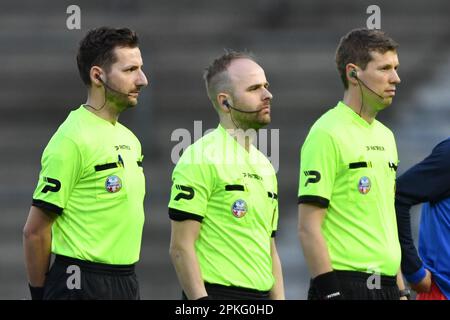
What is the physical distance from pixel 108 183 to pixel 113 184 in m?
0.02

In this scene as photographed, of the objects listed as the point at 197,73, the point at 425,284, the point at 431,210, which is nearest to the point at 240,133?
the point at 431,210

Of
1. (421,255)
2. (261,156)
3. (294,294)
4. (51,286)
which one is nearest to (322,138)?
(261,156)

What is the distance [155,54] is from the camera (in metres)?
9.88

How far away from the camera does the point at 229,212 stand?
14.8 feet

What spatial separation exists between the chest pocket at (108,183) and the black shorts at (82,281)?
30 cm

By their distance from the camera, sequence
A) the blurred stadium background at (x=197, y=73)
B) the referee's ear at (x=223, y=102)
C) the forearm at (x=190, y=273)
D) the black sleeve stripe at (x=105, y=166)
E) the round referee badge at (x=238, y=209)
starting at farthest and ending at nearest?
the blurred stadium background at (x=197, y=73) < the referee's ear at (x=223, y=102) < the black sleeve stripe at (x=105, y=166) < the round referee badge at (x=238, y=209) < the forearm at (x=190, y=273)

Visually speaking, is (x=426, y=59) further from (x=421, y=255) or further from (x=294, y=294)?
(x=421, y=255)

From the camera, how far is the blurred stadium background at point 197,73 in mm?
9312

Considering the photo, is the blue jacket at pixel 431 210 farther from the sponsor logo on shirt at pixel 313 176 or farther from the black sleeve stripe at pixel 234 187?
the black sleeve stripe at pixel 234 187

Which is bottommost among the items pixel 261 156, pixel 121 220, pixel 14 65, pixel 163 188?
pixel 121 220

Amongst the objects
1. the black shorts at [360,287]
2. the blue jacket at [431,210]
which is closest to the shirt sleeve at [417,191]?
the blue jacket at [431,210]

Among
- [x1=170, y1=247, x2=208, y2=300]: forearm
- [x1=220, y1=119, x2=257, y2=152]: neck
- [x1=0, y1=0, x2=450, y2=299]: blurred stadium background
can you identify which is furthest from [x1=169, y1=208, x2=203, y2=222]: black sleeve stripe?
[x1=0, y1=0, x2=450, y2=299]: blurred stadium background

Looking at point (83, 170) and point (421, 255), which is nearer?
point (83, 170)
